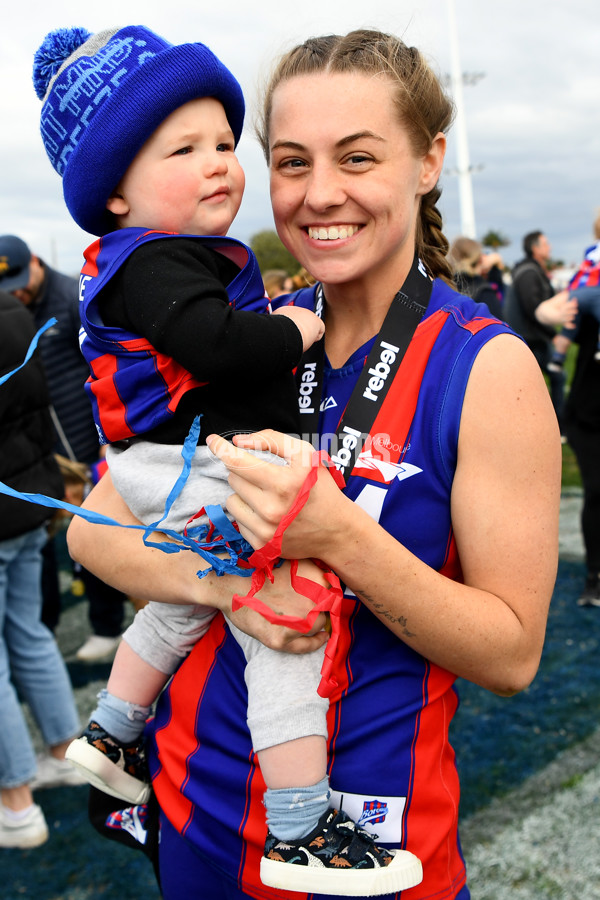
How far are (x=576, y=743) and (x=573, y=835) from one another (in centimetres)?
78

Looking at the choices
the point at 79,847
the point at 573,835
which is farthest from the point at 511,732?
the point at 79,847

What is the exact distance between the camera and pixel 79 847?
3533 mm

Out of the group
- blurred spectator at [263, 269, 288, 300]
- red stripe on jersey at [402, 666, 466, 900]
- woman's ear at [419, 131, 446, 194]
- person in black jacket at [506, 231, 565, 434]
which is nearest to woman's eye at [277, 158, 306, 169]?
woman's ear at [419, 131, 446, 194]

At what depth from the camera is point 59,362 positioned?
4820mm

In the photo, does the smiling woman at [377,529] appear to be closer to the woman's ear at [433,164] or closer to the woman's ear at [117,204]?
the woman's ear at [433,164]

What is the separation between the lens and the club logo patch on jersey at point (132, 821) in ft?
6.03

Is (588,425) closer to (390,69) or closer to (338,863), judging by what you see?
(390,69)

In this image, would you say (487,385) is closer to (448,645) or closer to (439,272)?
(448,645)

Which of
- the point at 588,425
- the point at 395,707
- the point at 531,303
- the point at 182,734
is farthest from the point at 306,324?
the point at 531,303

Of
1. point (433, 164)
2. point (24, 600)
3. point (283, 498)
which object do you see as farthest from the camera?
point (24, 600)

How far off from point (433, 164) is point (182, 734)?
4.69ft

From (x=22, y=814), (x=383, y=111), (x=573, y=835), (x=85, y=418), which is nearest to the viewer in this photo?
(x=383, y=111)

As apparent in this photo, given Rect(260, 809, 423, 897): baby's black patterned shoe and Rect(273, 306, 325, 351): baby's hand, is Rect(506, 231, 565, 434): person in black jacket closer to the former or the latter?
Rect(273, 306, 325, 351): baby's hand

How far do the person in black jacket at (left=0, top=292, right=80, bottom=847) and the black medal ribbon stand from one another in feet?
7.29
